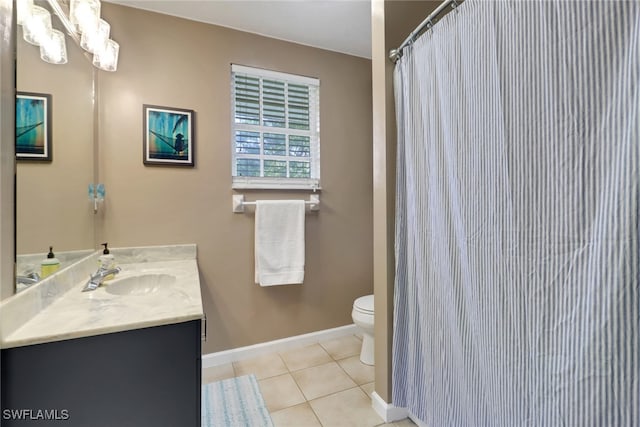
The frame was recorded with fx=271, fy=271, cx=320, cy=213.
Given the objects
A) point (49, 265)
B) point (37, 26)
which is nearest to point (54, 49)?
point (37, 26)

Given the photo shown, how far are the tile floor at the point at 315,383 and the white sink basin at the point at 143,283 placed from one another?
799 mm

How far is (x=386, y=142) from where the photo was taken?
1332 mm

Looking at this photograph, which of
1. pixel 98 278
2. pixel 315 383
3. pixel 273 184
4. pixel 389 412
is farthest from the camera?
pixel 273 184

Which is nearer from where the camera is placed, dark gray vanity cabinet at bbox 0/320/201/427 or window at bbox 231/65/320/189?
dark gray vanity cabinet at bbox 0/320/201/427

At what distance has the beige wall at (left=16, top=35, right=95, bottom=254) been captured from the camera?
917mm

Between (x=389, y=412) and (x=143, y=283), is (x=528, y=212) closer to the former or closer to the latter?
(x=389, y=412)

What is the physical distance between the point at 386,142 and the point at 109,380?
1375 mm

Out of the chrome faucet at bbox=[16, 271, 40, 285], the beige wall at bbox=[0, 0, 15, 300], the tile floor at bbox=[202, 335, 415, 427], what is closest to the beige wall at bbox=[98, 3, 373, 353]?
the tile floor at bbox=[202, 335, 415, 427]

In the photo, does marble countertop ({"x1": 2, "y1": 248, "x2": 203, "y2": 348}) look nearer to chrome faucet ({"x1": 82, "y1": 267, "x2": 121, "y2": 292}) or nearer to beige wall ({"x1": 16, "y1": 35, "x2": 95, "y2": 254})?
chrome faucet ({"x1": 82, "y1": 267, "x2": 121, "y2": 292})

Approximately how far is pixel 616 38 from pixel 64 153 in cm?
186

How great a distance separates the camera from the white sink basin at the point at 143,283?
1.34 m

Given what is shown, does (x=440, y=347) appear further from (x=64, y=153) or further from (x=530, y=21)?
(x=64, y=153)

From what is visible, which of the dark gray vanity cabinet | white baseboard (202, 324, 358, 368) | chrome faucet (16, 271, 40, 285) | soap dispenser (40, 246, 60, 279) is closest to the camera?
the dark gray vanity cabinet

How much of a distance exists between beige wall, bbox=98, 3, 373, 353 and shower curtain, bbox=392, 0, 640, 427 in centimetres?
114
